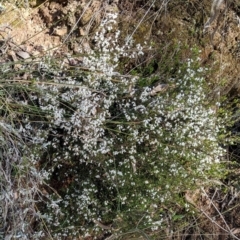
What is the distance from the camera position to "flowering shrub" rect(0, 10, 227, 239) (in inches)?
82.1

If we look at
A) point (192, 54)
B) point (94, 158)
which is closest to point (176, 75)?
point (192, 54)

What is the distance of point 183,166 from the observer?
7.32 feet

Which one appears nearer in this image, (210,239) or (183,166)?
(183,166)

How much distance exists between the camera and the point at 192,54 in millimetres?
2271

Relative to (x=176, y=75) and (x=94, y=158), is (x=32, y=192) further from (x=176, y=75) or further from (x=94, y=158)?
(x=176, y=75)

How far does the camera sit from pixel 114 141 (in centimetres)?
214

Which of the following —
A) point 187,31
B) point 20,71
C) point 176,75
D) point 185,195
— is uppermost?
point 187,31

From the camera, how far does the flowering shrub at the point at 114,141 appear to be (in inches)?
82.1

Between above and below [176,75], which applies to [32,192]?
below

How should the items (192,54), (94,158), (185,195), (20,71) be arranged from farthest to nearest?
(185,195), (192,54), (94,158), (20,71)

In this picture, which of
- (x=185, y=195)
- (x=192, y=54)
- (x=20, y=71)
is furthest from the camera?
(x=185, y=195)

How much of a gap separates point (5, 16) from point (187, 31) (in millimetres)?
915

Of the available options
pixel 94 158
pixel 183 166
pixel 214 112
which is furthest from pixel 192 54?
pixel 94 158

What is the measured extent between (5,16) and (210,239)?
158cm
